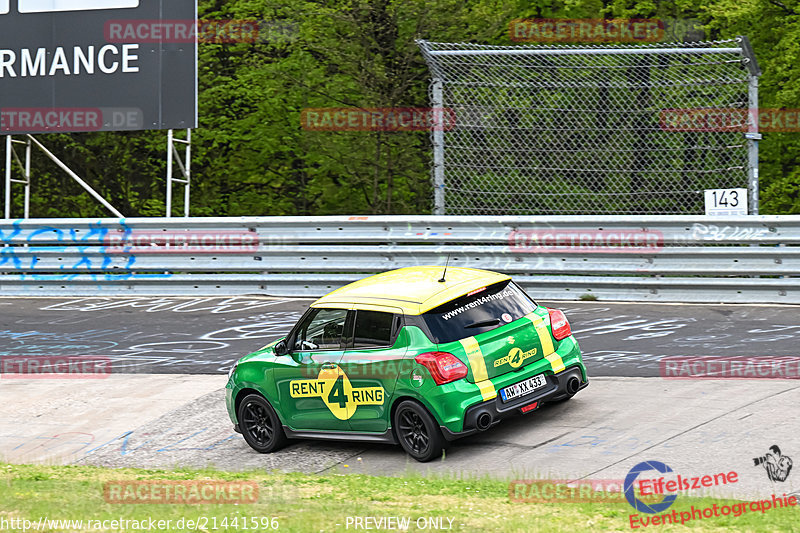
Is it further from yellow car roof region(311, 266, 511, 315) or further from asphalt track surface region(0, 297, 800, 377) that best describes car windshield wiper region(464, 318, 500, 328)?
asphalt track surface region(0, 297, 800, 377)

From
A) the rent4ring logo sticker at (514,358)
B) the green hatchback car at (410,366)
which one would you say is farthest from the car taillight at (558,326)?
the rent4ring logo sticker at (514,358)

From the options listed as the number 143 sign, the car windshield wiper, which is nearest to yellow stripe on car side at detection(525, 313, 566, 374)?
the car windshield wiper

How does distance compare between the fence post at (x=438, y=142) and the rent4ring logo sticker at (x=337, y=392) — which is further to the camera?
the fence post at (x=438, y=142)

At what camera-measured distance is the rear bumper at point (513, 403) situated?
824cm

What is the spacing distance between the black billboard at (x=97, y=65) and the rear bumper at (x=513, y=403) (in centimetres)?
1109

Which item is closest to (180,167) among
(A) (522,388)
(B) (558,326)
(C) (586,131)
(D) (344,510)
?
(C) (586,131)

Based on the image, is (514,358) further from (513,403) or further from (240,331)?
(240,331)

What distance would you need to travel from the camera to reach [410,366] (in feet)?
27.6

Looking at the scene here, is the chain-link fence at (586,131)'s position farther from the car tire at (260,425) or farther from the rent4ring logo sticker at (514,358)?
the rent4ring logo sticker at (514,358)

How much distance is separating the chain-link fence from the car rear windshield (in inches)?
231

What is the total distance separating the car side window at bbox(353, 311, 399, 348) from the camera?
8.73 m

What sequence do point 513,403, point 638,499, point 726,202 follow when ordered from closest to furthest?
point 638,499 → point 513,403 → point 726,202

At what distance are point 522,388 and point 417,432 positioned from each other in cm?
92

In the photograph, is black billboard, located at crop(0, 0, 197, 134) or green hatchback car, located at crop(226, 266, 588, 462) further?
black billboard, located at crop(0, 0, 197, 134)
